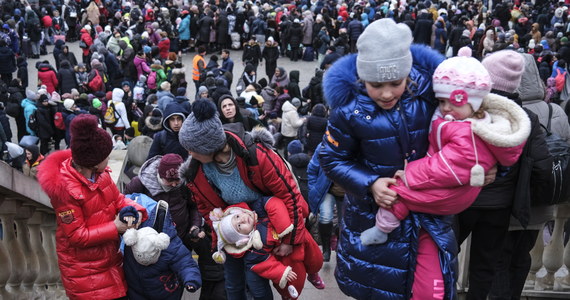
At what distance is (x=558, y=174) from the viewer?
4035 millimetres

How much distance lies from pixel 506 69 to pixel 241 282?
225cm

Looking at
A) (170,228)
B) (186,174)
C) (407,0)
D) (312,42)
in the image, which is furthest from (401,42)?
(407,0)

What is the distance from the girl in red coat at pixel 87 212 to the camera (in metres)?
4.02

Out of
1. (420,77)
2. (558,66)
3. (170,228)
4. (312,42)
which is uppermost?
(420,77)

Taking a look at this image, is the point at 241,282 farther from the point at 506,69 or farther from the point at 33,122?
the point at 33,122

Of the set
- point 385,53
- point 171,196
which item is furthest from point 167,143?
point 385,53

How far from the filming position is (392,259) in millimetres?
3514

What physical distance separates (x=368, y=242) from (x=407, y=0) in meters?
26.2

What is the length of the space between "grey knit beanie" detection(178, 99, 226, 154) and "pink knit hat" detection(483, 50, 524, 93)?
1.61m

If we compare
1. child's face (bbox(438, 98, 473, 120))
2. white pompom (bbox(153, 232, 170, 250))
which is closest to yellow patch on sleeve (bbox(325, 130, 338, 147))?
child's face (bbox(438, 98, 473, 120))

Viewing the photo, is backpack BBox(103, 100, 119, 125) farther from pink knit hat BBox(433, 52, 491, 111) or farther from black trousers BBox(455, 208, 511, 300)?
pink knit hat BBox(433, 52, 491, 111)

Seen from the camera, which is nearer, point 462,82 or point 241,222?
point 462,82

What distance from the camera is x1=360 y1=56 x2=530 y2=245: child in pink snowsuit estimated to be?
10.5ft

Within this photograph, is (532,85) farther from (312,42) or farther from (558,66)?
(312,42)
